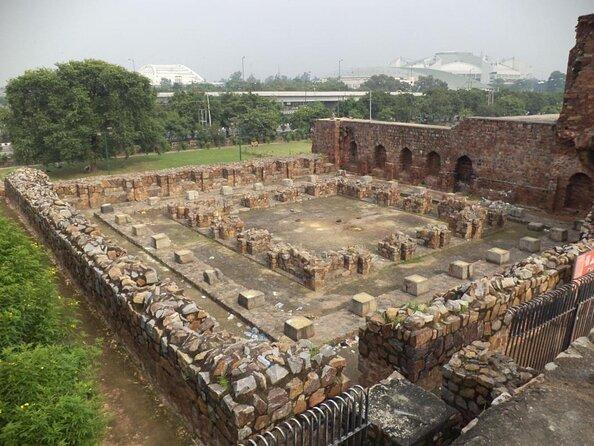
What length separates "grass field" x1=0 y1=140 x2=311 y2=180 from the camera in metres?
31.0

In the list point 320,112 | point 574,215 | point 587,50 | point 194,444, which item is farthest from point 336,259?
point 320,112

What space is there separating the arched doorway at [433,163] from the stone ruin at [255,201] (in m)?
8.65

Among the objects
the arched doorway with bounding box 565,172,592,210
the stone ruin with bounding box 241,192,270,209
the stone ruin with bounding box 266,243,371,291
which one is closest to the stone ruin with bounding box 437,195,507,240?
the arched doorway with bounding box 565,172,592,210

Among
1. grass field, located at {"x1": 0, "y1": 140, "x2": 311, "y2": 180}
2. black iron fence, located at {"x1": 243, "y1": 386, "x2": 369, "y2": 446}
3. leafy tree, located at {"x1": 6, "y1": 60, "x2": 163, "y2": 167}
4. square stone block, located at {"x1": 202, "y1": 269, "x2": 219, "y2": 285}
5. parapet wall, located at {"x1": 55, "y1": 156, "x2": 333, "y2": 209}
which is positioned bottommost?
grass field, located at {"x1": 0, "y1": 140, "x2": 311, "y2": 180}

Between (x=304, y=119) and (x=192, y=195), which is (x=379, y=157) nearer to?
(x=192, y=195)

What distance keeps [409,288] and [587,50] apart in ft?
37.4

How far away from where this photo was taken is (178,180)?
21719 millimetres

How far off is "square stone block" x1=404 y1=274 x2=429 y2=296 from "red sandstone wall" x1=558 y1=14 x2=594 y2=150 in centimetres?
959

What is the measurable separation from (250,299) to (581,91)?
13.6 metres

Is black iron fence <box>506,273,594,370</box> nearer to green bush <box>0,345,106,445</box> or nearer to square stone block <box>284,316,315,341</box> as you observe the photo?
square stone block <box>284,316,315,341</box>

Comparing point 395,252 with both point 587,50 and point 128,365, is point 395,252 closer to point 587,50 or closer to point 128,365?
point 128,365

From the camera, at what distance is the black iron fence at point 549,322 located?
21.8ft

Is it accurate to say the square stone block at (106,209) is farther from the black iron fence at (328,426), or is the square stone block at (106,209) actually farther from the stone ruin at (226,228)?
the black iron fence at (328,426)

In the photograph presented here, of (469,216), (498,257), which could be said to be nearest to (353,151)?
(469,216)
